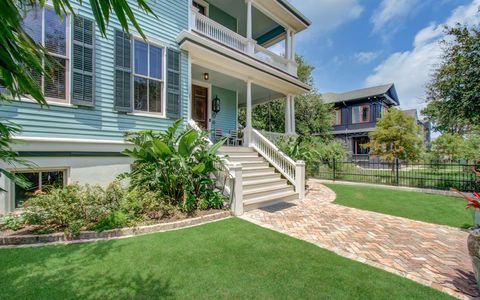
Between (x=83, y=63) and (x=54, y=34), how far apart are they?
31.4 inches

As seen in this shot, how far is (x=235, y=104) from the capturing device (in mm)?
11852

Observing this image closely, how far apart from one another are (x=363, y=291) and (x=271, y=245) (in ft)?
5.10

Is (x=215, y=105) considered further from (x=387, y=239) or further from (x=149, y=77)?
(x=387, y=239)

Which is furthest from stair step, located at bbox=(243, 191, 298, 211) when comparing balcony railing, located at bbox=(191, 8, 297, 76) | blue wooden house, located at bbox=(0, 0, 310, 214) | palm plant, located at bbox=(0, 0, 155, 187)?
balcony railing, located at bbox=(191, 8, 297, 76)

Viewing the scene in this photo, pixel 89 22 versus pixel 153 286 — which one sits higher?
pixel 89 22

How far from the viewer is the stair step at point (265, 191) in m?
6.57

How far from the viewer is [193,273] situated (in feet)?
10.0

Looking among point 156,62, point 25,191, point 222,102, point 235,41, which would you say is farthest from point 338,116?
point 25,191

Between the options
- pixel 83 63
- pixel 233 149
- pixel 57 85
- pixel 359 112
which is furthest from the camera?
pixel 359 112

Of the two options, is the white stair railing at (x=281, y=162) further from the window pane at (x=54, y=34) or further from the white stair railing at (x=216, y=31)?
the window pane at (x=54, y=34)

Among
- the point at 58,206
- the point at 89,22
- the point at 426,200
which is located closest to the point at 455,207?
the point at 426,200

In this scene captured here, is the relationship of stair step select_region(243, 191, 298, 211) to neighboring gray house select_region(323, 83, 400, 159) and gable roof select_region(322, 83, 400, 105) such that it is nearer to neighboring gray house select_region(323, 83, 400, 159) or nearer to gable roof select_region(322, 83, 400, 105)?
neighboring gray house select_region(323, 83, 400, 159)

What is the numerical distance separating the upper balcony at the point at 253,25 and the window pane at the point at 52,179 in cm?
603

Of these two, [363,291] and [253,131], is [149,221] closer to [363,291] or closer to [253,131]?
[363,291]
